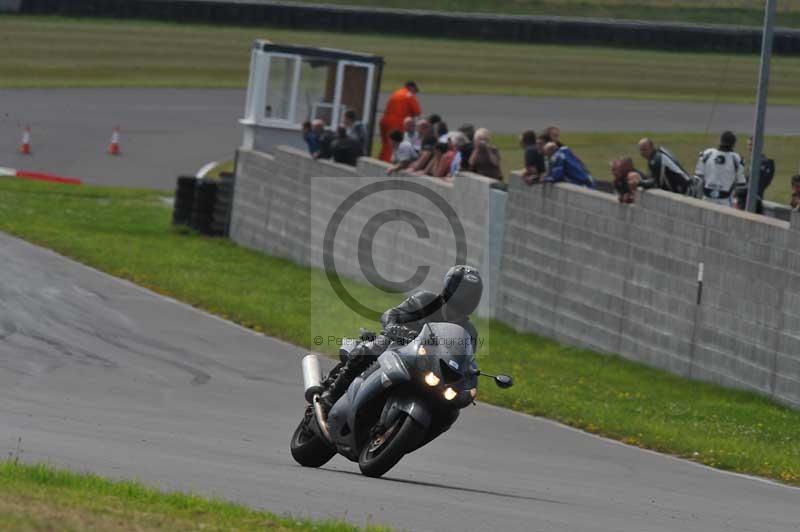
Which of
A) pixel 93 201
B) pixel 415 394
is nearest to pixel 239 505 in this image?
pixel 415 394

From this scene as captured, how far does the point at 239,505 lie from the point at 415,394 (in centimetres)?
224

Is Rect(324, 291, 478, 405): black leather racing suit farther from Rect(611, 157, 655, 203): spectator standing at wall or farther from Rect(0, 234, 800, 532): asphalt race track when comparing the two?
Rect(611, 157, 655, 203): spectator standing at wall

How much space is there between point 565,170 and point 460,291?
36.4ft

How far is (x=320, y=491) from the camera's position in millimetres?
9164

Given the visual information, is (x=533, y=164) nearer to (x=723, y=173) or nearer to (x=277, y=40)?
(x=723, y=173)

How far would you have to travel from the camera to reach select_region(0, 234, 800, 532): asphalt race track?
29.5 feet

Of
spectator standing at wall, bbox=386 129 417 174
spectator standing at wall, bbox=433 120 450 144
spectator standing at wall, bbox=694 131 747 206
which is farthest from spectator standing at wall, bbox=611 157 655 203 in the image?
spectator standing at wall, bbox=386 129 417 174

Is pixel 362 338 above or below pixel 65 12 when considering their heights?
below

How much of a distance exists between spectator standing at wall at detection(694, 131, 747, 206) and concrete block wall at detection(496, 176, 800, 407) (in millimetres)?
853

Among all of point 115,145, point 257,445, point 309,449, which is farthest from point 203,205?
point 309,449

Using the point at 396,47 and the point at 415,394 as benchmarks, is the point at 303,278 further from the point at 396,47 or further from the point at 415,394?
the point at 396,47

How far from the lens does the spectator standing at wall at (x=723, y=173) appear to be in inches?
754

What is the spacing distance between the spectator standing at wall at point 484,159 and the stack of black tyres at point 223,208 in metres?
8.47

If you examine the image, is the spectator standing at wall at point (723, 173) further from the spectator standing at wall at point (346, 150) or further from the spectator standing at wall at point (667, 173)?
the spectator standing at wall at point (346, 150)
